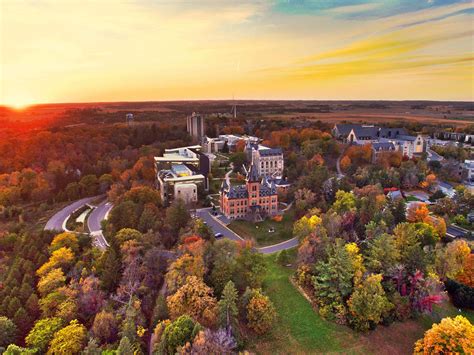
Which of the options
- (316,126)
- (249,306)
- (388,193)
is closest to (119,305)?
(249,306)

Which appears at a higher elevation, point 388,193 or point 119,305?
point 388,193

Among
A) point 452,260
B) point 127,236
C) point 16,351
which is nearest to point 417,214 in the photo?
point 452,260

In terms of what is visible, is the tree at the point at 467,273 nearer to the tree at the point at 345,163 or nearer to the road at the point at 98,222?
the tree at the point at 345,163

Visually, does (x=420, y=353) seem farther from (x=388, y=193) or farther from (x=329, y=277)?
(x=388, y=193)

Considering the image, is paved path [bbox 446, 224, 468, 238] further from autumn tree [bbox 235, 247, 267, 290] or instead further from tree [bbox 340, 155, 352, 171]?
tree [bbox 340, 155, 352, 171]

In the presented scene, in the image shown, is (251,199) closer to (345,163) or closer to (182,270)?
(182,270)
